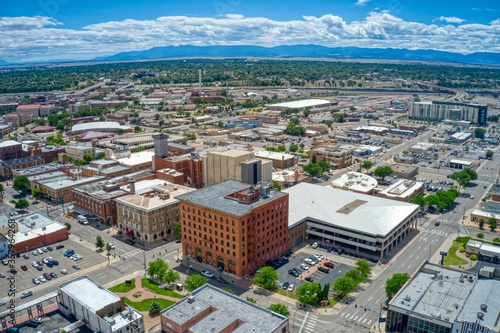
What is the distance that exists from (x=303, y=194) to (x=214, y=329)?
57188 millimetres

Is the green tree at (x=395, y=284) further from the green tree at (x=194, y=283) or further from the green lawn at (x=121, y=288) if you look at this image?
the green lawn at (x=121, y=288)

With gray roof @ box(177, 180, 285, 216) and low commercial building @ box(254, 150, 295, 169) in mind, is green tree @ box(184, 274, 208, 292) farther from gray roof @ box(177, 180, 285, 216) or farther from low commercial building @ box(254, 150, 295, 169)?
low commercial building @ box(254, 150, 295, 169)

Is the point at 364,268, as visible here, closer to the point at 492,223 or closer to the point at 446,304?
the point at 446,304

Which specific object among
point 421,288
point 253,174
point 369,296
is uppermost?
point 253,174

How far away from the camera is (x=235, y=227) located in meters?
76.8

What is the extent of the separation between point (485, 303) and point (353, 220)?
117ft

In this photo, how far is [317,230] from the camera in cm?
9488

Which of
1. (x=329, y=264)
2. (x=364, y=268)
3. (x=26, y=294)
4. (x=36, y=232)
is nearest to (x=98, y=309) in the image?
(x=26, y=294)

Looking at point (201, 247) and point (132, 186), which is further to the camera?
point (132, 186)

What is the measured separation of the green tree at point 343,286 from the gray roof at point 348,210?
18.3m

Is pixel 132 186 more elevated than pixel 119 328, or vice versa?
pixel 132 186

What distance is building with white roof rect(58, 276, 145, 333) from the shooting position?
58812 millimetres

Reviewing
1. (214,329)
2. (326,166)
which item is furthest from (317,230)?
(326,166)

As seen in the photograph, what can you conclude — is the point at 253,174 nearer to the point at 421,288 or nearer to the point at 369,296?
the point at 369,296
